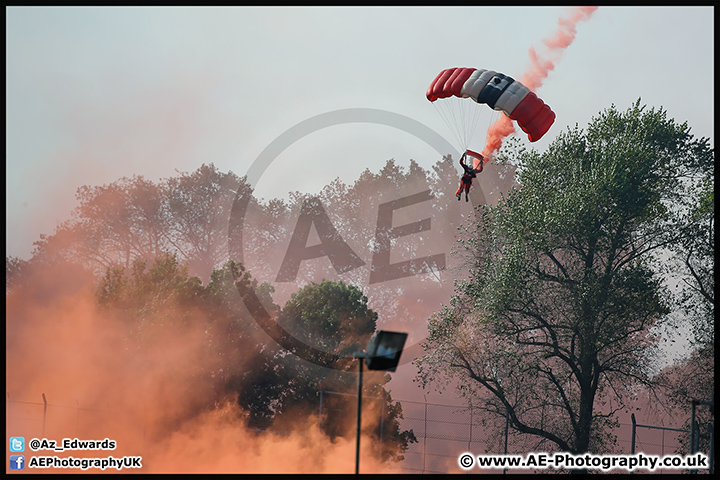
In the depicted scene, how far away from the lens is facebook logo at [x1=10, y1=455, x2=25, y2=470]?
73.3ft

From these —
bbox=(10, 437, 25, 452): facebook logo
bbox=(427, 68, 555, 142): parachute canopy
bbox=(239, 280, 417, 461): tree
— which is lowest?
bbox=(10, 437, 25, 452): facebook logo

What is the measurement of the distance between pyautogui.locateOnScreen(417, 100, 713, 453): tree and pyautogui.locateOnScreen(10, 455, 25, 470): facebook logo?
15440 mm

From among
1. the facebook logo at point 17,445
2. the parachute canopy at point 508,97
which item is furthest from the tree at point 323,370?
the parachute canopy at point 508,97

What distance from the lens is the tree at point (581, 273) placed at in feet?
79.9

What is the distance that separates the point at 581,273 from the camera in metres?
25.4

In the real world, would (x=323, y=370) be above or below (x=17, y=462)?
above

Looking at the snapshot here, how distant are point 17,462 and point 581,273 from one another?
71.7ft

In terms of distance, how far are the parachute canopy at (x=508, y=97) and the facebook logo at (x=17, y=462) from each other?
20384 mm

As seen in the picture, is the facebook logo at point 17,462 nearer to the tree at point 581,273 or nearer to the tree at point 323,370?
the tree at point 323,370

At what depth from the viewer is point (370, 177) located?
61.7 metres
